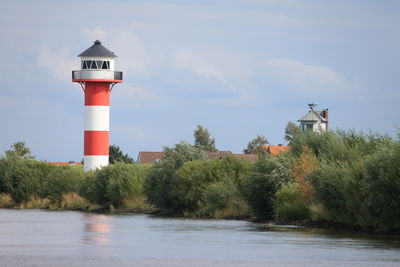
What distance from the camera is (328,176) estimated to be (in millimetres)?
45250

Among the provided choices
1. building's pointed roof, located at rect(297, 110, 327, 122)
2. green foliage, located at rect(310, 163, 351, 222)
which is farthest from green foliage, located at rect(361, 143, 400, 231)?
building's pointed roof, located at rect(297, 110, 327, 122)

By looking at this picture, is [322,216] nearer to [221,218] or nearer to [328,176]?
[328,176]

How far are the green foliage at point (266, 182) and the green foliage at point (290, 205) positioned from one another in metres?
1.06

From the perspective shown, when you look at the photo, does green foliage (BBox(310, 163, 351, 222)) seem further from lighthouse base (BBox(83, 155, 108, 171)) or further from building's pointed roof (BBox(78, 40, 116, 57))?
building's pointed roof (BBox(78, 40, 116, 57))

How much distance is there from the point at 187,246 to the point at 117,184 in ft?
120

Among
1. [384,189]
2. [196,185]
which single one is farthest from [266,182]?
[384,189]

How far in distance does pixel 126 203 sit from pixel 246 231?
2882 centimetres

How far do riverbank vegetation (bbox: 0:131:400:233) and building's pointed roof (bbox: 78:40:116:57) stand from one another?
9589 millimetres

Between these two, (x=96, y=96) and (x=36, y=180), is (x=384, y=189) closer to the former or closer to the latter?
(x=96, y=96)

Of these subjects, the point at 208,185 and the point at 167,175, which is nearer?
the point at 208,185

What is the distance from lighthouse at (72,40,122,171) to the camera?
258ft

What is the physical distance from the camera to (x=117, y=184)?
7106cm

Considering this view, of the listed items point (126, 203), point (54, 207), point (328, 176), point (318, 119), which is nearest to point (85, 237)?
point (328, 176)

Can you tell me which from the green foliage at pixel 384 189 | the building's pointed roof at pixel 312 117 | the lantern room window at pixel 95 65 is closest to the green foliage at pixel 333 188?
the green foliage at pixel 384 189
